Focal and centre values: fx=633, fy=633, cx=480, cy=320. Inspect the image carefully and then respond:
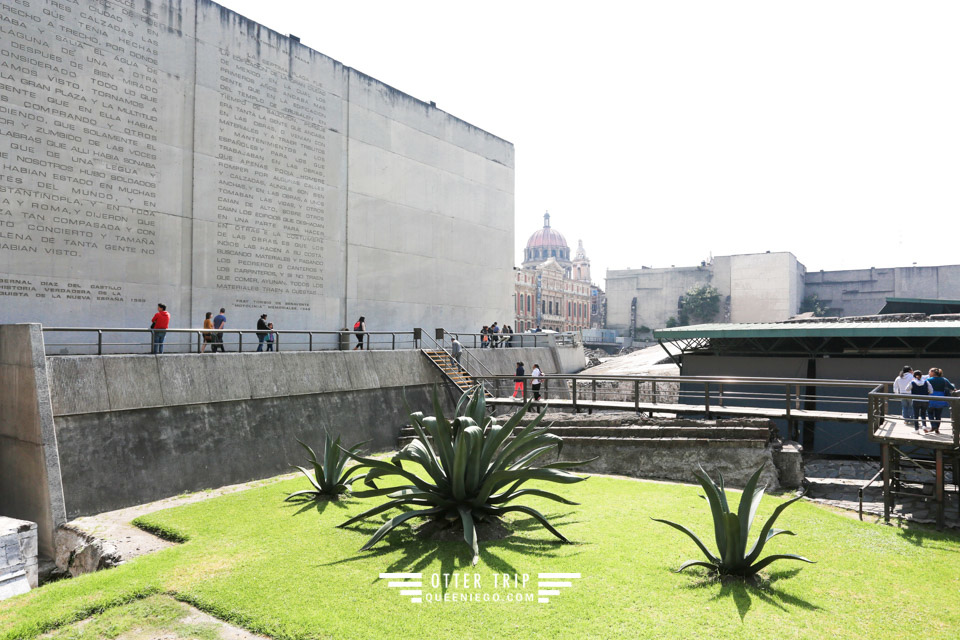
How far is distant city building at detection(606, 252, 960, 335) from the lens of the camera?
6359cm

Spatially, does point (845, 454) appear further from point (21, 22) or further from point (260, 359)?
point (21, 22)

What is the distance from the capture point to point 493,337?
24.7 metres

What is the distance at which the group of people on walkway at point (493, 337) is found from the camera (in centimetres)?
2472

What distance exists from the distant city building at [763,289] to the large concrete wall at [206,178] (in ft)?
167

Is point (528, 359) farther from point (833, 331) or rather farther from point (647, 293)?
point (647, 293)

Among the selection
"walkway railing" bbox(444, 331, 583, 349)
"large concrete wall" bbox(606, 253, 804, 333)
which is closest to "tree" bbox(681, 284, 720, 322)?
"large concrete wall" bbox(606, 253, 804, 333)

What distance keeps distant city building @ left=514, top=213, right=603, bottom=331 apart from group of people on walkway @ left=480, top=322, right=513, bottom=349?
56.5m

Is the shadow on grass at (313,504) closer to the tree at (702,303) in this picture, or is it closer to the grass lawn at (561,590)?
the grass lawn at (561,590)

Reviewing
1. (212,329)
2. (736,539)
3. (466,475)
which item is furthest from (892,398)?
(212,329)

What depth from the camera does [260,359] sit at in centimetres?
1486

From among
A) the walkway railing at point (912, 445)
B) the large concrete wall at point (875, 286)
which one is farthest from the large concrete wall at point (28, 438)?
the large concrete wall at point (875, 286)

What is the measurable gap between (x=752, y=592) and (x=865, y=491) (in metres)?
7.25

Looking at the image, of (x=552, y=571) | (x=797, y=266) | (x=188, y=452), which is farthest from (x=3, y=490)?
(x=797, y=266)

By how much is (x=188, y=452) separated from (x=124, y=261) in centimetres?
597
